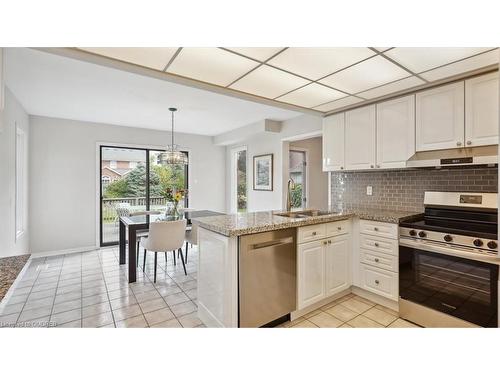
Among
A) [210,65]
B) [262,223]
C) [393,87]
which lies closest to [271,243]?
[262,223]

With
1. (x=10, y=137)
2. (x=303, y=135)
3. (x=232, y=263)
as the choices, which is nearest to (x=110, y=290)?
(x=232, y=263)

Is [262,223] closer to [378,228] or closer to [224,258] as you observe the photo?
[224,258]

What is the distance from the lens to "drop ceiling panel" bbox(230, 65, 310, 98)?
220 cm

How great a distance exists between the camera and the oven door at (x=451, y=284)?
1.82m

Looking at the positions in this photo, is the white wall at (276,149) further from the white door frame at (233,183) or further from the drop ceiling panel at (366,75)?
the drop ceiling panel at (366,75)

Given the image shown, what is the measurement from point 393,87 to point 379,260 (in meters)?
Answer: 1.71

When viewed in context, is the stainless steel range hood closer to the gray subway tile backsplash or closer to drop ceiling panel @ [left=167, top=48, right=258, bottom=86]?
the gray subway tile backsplash

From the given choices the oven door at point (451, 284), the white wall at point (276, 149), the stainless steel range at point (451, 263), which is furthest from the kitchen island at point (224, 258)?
the white wall at point (276, 149)

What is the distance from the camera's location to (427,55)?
187cm

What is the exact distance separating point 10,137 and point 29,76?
2.88 ft

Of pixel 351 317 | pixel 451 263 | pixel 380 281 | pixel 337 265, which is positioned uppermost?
pixel 451 263

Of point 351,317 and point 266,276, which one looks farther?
point 351,317

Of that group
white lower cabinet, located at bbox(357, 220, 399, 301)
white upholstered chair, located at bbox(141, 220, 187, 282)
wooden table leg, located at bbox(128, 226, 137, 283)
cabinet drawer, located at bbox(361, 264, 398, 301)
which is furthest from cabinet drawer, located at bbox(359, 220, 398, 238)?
wooden table leg, located at bbox(128, 226, 137, 283)

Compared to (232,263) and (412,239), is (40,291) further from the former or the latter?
(412,239)
